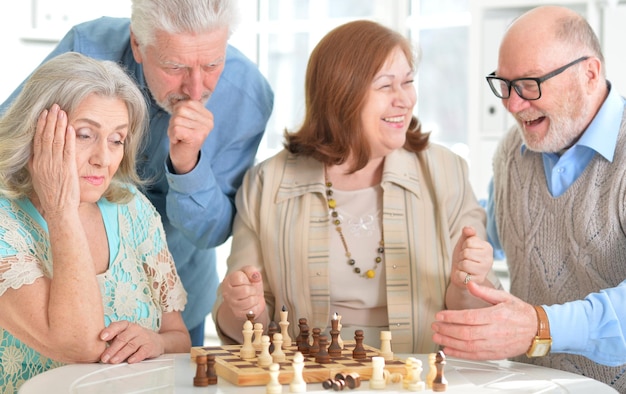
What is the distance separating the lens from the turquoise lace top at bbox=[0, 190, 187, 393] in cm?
196

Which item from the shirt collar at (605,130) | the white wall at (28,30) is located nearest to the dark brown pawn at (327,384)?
the shirt collar at (605,130)

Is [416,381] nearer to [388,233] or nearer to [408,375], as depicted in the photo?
[408,375]

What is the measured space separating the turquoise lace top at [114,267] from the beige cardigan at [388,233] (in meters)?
0.31

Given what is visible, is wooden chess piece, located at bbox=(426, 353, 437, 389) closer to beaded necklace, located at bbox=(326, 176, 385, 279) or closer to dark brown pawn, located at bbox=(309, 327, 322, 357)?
dark brown pawn, located at bbox=(309, 327, 322, 357)

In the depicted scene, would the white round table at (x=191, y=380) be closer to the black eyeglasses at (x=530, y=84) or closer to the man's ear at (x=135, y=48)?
the black eyeglasses at (x=530, y=84)

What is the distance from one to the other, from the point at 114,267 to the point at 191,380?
469 mm

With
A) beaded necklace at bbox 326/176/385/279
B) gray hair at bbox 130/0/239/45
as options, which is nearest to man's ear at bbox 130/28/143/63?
gray hair at bbox 130/0/239/45

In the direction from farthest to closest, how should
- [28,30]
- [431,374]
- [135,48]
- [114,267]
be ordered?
[28,30]
[135,48]
[114,267]
[431,374]

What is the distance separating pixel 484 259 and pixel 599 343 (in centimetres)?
36

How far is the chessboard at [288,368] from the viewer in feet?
5.94

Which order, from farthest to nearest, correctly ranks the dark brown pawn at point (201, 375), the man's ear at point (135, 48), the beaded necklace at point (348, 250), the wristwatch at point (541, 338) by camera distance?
the man's ear at point (135, 48) < the beaded necklace at point (348, 250) < the wristwatch at point (541, 338) < the dark brown pawn at point (201, 375)

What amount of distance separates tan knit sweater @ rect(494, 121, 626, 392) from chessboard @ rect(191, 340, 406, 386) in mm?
731

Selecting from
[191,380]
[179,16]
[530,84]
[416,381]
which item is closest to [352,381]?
[416,381]

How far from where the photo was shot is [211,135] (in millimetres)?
2783
